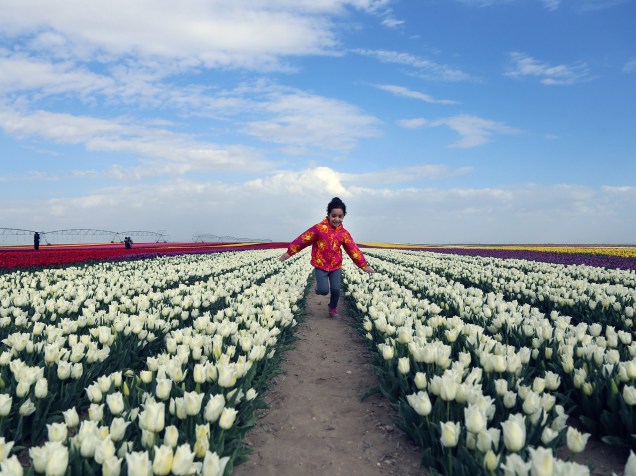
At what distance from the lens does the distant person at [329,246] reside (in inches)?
326

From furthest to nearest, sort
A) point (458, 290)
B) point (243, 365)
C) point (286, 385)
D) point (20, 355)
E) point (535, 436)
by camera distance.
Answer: point (458, 290) < point (286, 385) < point (20, 355) < point (243, 365) < point (535, 436)

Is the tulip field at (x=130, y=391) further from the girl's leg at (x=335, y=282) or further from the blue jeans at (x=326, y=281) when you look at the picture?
the girl's leg at (x=335, y=282)

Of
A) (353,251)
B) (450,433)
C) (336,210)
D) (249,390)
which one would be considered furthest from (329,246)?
(450,433)

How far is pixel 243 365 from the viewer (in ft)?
12.1

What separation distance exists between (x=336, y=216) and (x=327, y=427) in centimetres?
483

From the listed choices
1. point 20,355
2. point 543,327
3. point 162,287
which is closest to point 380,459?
point 543,327

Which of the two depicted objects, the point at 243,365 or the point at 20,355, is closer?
the point at 243,365

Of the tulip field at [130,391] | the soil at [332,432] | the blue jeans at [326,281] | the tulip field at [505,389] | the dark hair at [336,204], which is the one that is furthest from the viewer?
the blue jeans at [326,281]

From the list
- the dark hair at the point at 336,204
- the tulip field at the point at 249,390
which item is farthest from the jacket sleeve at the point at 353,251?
the tulip field at the point at 249,390

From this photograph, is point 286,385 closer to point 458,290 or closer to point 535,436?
point 535,436

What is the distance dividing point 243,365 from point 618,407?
287 cm

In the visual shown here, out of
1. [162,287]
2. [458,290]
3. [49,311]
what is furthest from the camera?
[162,287]

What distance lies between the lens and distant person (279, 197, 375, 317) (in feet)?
27.2

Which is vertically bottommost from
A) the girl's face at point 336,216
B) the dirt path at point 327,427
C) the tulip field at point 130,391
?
the dirt path at point 327,427
